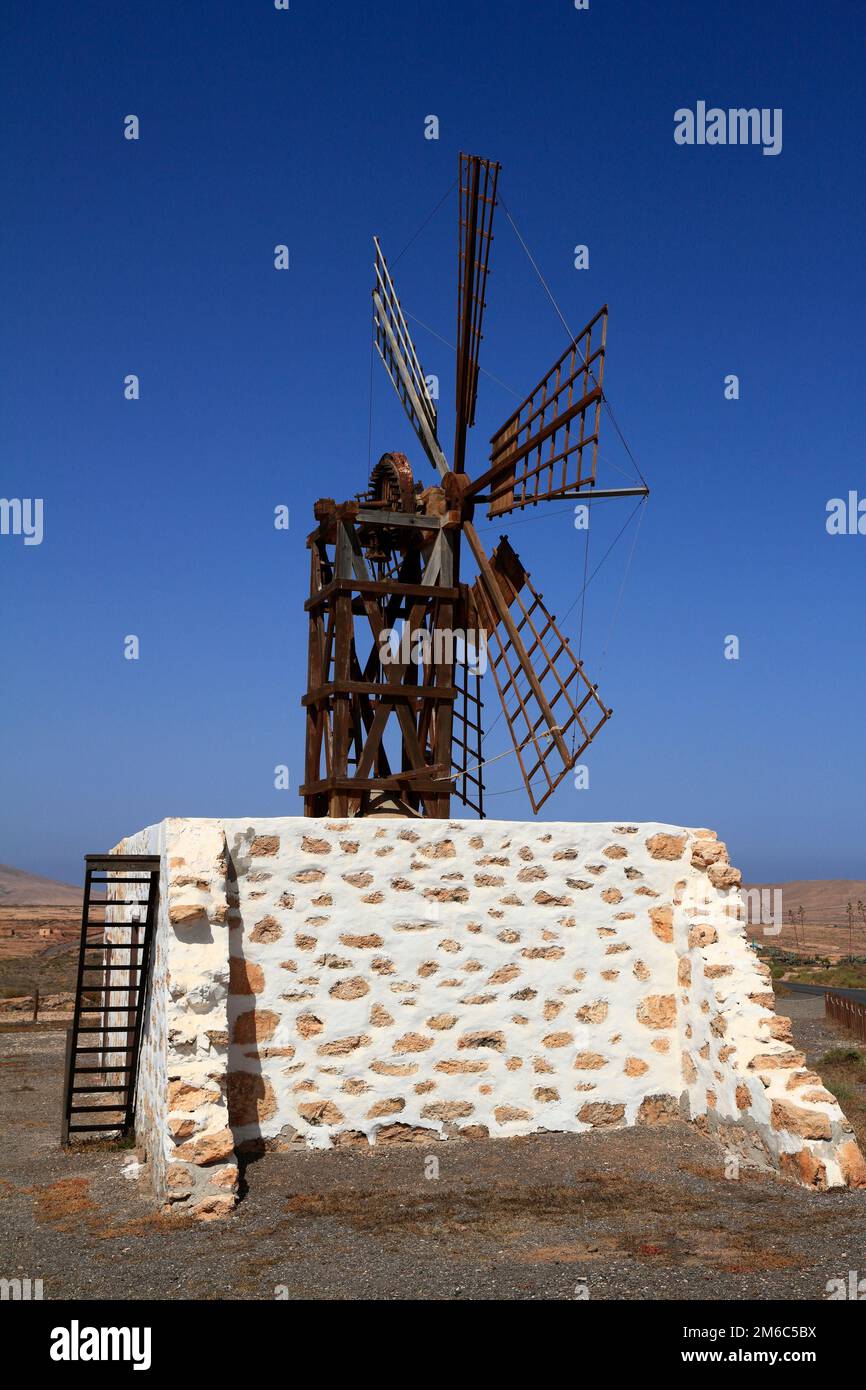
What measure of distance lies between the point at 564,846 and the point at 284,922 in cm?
195

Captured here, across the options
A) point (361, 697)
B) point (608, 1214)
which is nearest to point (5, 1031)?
point (361, 697)

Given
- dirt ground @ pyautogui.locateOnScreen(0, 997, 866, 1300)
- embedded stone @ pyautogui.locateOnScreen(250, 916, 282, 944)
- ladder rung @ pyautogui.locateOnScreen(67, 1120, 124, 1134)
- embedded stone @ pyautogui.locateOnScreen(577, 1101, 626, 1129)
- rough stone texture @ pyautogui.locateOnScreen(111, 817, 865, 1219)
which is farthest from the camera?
ladder rung @ pyautogui.locateOnScreen(67, 1120, 124, 1134)

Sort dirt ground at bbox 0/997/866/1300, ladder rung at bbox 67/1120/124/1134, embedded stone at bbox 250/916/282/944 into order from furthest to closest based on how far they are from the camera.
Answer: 1. ladder rung at bbox 67/1120/124/1134
2. embedded stone at bbox 250/916/282/944
3. dirt ground at bbox 0/997/866/1300

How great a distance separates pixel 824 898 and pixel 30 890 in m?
65.1

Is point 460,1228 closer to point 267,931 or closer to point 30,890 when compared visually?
point 267,931

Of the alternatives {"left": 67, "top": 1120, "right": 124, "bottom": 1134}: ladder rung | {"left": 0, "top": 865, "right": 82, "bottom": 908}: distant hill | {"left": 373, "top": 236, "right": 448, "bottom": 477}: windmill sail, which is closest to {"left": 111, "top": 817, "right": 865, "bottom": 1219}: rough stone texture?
{"left": 67, "top": 1120, "right": 124, "bottom": 1134}: ladder rung

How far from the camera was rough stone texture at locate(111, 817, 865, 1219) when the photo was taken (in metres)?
6.89

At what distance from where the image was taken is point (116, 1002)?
31.2 feet

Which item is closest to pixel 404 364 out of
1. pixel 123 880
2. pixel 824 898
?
pixel 123 880

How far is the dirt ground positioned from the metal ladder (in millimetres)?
758

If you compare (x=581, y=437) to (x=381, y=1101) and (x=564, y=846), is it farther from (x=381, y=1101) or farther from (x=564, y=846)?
(x=381, y=1101)

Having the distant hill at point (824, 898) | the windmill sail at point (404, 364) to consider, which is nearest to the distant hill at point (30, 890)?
the distant hill at point (824, 898)

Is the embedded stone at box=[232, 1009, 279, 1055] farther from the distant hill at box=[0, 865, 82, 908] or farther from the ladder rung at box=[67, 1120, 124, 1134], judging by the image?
the distant hill at box=[0, 865, 82, 908]
